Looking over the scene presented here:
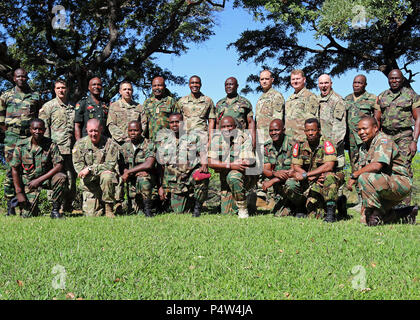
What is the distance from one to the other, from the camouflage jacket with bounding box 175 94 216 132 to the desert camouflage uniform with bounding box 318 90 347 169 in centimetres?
210

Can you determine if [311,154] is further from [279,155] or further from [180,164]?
[180,164]

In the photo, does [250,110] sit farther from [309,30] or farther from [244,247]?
[309,30]

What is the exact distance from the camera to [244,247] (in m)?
4.71

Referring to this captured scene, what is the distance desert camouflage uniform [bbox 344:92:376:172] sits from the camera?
25.4 feet

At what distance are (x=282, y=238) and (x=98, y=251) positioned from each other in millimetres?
2208

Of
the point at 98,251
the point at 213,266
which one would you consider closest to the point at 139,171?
the point at 98,251

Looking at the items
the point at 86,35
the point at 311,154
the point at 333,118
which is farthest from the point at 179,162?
the point at 86,35

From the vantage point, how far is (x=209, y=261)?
164 inches

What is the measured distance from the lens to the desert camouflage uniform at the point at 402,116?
299 inches

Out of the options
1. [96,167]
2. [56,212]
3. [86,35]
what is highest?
Answer: [86,35]

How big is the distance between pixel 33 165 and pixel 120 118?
5.87 ft

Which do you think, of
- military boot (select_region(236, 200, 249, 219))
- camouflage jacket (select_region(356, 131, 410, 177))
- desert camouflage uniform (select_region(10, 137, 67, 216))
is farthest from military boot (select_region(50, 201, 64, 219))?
camouflage jacket (select_region(356, 131, 410, 177))

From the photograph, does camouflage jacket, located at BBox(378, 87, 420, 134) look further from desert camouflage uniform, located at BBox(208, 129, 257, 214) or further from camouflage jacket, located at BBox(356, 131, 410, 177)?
desert camouflage uniform, located at BBox(208, 129, 257, 214)
